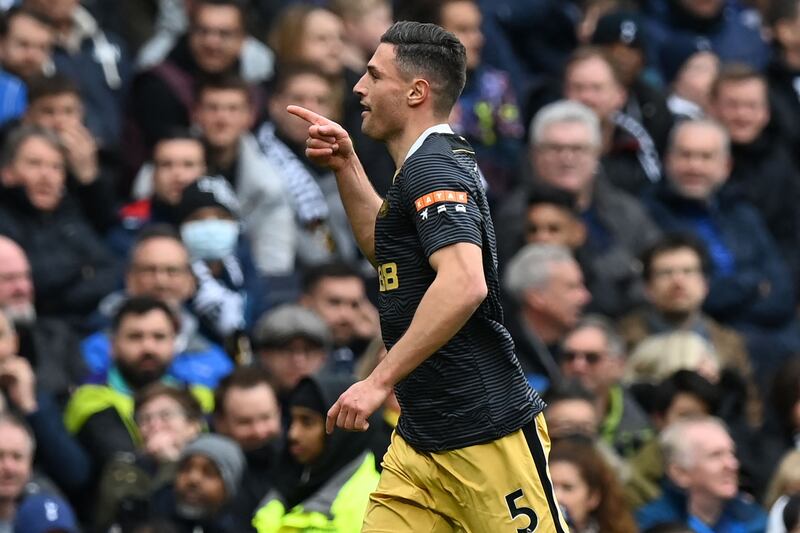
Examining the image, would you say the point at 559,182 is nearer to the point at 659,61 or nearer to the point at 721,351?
the point at 721,351

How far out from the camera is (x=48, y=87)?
10609 millimetres

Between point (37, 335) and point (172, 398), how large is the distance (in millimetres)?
809

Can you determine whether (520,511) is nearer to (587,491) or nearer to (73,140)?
(587,491)

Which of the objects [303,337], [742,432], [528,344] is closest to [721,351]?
[742,432]

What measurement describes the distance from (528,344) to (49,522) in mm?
2853

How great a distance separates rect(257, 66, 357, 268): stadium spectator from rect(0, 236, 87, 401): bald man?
1.87 m

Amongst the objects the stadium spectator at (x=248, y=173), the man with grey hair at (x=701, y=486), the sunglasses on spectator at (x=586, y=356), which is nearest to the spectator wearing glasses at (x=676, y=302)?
the sunglasses on spectator at (x=586, y=356)

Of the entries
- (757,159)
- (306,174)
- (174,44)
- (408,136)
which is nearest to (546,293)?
(306,174)

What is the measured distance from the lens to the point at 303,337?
32.3 feet

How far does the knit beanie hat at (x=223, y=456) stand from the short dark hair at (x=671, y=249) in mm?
3430

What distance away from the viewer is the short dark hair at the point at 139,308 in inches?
378

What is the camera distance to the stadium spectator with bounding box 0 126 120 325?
10.0 m

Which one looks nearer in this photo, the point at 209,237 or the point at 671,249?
the point at 209,237

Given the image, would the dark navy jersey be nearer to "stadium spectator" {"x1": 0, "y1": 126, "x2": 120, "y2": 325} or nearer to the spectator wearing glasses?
"stadium spectator" {"x1": 0, "y1": 126, "x2": 120, "y2": 325}
